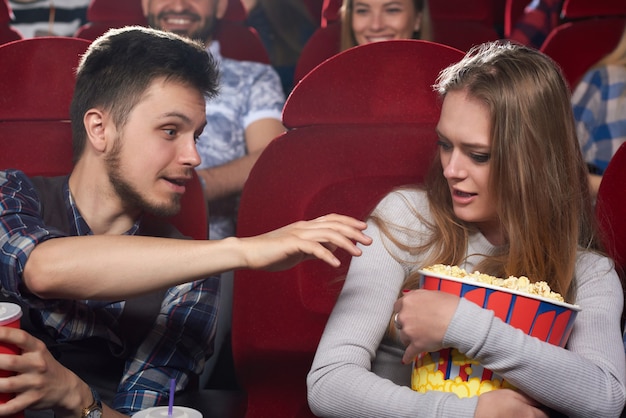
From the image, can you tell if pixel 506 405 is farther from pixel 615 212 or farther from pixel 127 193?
pixel 127 193

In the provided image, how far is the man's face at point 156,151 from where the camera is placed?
124cm

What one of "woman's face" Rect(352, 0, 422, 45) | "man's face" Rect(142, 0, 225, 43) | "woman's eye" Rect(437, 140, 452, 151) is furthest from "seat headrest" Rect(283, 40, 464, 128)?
"man's face" Rect(142, 0, 225, 43)

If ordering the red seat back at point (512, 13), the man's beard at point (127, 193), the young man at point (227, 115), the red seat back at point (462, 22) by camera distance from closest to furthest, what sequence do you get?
the man's beard at point (127, 193) → the young man at point (227, 115) → the red seat back at point (462, 22) → the red seat back at point (512, 13)

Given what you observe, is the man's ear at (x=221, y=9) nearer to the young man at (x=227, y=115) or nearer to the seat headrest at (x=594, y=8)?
the young man at (x=227, y=115)

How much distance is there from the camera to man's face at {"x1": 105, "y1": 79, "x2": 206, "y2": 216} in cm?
124

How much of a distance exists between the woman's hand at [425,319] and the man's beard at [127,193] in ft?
1.35

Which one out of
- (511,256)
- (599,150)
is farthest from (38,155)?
(599,150)

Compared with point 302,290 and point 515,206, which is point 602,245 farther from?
point 302,290

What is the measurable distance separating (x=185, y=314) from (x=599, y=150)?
1287mm

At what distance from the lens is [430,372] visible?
3.28 ft


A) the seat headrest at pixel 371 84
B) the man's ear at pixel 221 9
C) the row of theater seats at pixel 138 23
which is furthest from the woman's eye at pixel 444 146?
the man's ear at pixel 221 9

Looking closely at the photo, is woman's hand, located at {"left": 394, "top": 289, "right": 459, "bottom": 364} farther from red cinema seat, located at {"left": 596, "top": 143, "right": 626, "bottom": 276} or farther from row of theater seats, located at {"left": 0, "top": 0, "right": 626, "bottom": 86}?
row of theater seats, located at {"left": 0, "top": 0, "right": 626, "bottom": 86}

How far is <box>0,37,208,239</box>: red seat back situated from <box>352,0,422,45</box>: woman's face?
990 mm

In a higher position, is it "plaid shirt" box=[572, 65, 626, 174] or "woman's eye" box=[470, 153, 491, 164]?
"plaid shirt" box=[572, 65, 626, 174]
